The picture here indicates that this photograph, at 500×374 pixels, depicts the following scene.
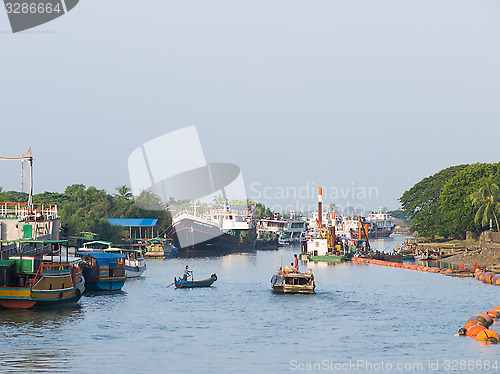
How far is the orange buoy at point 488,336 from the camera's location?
1645 inches

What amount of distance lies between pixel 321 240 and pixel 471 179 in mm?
41374

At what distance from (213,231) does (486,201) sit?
56.7m

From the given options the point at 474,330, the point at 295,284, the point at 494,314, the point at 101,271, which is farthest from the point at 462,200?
the point at 474,330

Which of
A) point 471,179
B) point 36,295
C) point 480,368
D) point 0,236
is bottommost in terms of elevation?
point 480,368

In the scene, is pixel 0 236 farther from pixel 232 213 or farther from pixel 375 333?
pixel 232 213

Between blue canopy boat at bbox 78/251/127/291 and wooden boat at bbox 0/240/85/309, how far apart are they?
542 inches

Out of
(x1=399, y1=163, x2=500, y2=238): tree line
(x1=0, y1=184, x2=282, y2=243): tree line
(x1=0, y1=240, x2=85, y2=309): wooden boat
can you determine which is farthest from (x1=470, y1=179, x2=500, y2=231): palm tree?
(x1=0, y1=240, x2=85, y2=309): wooden boat

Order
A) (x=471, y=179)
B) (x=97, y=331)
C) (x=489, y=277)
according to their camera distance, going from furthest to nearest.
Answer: (x=471, y=179) < (x=489, y=277) < (x=97, y=331)

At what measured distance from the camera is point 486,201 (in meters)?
131

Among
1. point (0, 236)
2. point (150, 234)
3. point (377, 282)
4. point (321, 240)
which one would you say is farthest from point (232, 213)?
point (0, 236)

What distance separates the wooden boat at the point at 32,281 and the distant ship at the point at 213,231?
97.1m

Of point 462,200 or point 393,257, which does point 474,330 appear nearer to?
point 393,257

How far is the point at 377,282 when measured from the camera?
82.4 m

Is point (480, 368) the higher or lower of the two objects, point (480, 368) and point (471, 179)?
the lower
